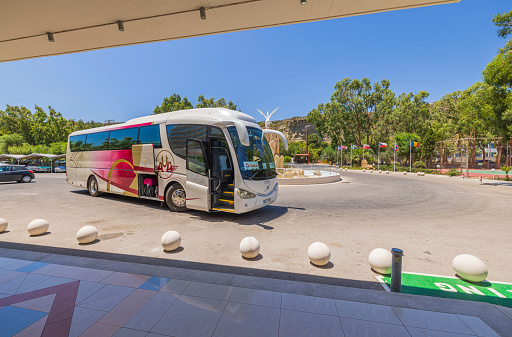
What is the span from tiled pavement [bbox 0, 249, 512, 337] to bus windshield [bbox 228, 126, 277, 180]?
3944 mm

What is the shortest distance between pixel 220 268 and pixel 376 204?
8613 mm

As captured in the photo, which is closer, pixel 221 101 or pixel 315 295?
pixel 315 295

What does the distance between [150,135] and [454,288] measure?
379 inches

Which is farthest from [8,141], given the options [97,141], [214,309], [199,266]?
[214,309]

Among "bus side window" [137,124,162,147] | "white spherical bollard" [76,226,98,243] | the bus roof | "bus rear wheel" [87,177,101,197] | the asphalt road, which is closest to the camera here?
the asphalt road

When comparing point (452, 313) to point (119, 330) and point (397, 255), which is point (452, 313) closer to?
point (397, 255)

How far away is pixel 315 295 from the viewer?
321cm

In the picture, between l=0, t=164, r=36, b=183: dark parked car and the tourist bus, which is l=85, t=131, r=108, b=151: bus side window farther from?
l=0, t=164, r=36, b=183: dark parked car

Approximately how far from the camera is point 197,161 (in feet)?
24.8

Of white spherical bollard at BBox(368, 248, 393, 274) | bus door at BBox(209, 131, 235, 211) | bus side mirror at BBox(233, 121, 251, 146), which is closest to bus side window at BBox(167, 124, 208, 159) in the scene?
bus door at BBox(209, 131, 235, 211)

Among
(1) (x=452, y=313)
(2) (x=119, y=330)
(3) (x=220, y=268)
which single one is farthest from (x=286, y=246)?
(2) (x=119, y=330)

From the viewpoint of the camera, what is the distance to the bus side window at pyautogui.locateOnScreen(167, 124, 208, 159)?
25.0ft

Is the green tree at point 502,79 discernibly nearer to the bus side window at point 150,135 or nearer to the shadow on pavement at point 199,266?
the shadow on pavement at point 199,266

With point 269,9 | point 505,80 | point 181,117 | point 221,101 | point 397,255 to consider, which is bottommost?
point 397,255
